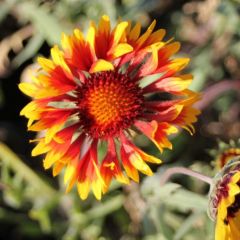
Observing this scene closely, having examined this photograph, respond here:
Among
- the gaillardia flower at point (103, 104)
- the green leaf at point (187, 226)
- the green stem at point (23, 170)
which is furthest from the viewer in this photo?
the green stem at point (23, 170)

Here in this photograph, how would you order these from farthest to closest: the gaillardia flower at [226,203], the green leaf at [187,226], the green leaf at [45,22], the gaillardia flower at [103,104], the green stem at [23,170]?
1. the green leaf at [45,22]
2. the green stem at [23,170]
3. the green leaf at [187,226]
4. the gaillardia flower at [103,104]
5. the gaillardia flower at [226,203]

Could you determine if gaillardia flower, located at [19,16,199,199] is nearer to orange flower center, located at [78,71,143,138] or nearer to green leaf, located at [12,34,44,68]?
orange flower center, located at [78,71,143,138]

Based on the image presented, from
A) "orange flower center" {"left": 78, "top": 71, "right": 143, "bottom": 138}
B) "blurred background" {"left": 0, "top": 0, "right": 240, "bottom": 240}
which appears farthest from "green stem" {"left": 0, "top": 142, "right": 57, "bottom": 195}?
"orange flower center" {"left": 78, "top": 71, "right": 143, "bottom": 138}

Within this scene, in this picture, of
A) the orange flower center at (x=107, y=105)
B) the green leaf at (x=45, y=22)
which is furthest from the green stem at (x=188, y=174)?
the green leaf at (x=45, y=22)

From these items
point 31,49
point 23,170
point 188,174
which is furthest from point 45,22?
point 188,174

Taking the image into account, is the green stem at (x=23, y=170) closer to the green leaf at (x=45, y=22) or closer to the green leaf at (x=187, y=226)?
the green leaf at (x=45, y=22)

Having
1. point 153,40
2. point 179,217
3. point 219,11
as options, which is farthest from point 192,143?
point 153,40
